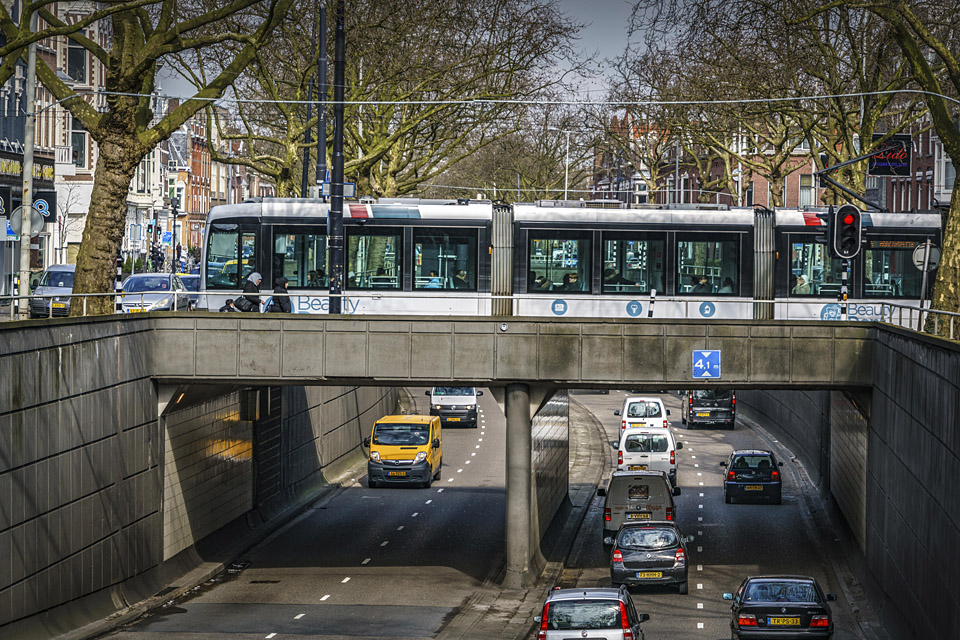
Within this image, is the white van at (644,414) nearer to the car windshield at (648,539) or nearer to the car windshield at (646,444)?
the car windshield at (646,444)

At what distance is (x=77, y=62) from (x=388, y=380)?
43980 millimetres

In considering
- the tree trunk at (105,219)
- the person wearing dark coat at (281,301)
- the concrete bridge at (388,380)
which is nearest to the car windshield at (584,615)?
the concrete bridge at (388,380)

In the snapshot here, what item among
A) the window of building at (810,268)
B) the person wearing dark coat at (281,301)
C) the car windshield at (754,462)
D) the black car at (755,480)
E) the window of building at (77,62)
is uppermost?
the window of building at (77,62)

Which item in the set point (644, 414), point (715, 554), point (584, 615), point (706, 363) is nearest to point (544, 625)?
point (584, 615)

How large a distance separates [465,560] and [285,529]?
6.40 metres

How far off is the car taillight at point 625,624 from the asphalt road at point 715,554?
4301mm

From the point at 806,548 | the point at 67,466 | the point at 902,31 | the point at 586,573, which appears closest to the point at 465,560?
the point at 586,573

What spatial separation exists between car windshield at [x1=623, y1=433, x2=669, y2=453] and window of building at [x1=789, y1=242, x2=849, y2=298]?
40.2 feet

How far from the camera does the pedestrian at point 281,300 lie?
2847 cm

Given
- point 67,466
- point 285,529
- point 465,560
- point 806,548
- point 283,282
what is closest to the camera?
point 67,466

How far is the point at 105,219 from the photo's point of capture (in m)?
27.1

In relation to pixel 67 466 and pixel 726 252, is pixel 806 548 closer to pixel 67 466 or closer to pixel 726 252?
pixel 726 252

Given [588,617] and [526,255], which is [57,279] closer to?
[526,255]

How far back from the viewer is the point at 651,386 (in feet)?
91.6
